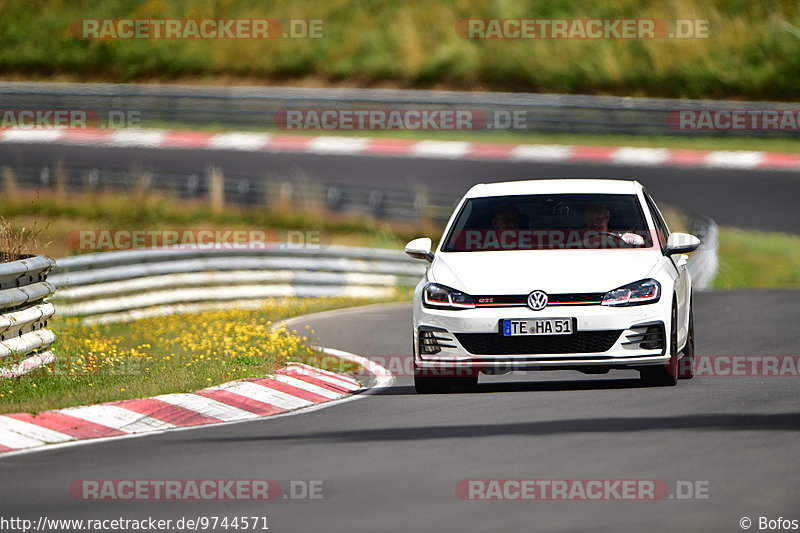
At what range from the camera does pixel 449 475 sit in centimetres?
768

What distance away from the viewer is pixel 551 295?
35.1 ft

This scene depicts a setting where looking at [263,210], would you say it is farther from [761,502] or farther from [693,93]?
[761,502]

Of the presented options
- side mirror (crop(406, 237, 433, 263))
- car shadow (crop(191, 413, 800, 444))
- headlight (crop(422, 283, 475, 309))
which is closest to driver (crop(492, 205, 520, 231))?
side mirror (crop(406, 237, 433, 263))

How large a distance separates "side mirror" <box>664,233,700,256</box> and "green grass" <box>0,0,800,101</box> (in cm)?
2596

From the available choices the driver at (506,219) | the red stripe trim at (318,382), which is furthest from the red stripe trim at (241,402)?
the driver at (506,219)

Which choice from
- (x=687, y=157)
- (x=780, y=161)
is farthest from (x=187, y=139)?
(x=780, y=161)

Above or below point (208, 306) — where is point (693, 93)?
above

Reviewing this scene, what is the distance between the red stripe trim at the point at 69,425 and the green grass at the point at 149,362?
7.6 inches

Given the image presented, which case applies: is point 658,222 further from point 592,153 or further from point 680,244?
point 592,153

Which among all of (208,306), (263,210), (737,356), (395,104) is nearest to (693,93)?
(395,104)

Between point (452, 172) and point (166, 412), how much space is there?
781 inches

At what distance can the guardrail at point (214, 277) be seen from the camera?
18875mm

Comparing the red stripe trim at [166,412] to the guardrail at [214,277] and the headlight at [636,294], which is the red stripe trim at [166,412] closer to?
the headlight at [636,294]

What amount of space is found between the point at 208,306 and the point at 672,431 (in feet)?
40.4
